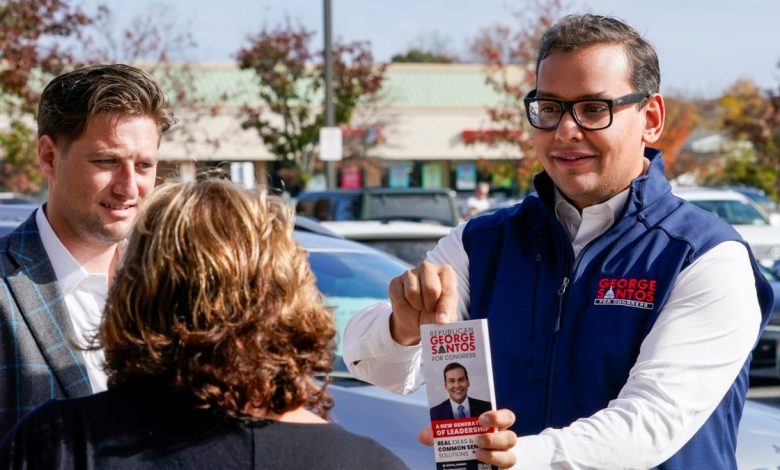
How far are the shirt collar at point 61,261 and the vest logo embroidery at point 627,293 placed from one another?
1.38 meters

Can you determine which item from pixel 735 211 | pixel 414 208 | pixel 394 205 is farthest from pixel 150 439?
pixel 735 211

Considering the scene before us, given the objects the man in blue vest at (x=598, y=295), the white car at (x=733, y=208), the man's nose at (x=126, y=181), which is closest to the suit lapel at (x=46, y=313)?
the man's nose at (x=126, y=181)

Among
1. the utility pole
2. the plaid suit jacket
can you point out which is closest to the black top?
the plaid suit jacket

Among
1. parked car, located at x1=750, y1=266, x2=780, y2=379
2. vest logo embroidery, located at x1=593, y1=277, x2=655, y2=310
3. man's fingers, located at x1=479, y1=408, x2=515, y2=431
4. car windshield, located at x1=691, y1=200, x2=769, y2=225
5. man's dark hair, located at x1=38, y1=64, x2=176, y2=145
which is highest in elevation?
man's dark hair, located at x1=38, y1=64, x2=176, y2=145

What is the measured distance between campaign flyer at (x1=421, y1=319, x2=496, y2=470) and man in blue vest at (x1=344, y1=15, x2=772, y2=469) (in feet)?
0.38

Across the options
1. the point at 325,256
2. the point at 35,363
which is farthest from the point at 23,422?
the point at 325,256

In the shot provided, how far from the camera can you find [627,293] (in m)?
2.71

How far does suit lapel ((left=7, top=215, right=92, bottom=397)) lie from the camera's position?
2.80 meters

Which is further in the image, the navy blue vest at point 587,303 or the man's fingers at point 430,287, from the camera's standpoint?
the navy blue vest at point 587,303

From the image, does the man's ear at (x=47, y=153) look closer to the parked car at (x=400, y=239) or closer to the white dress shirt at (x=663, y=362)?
the white dress shirt at (x=663, y=362)

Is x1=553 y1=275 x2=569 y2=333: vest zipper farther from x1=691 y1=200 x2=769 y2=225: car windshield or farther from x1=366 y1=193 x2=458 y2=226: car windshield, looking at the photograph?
x1=691 y1=200 x2=769 y2=225: car windshield

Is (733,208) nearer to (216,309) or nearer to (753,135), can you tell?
(216,309)

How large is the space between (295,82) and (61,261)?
96.8 ft

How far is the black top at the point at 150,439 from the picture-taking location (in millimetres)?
1892
